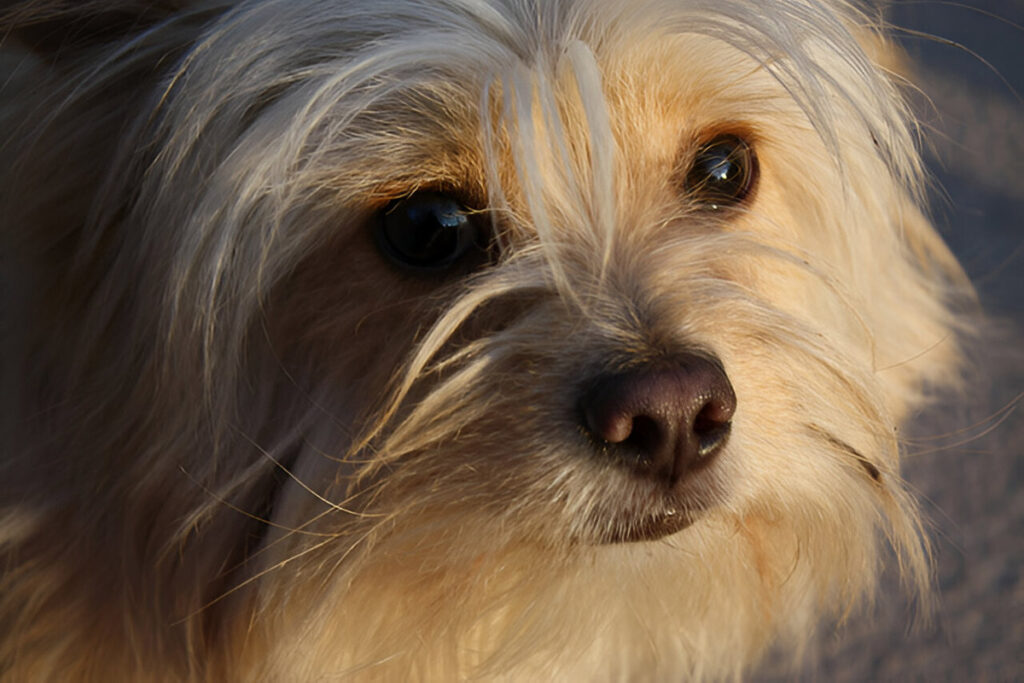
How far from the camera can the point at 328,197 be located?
1.22 metres

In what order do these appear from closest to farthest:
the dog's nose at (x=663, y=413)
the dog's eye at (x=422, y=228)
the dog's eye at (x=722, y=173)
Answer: the dog's nose at (x=663, y=413)
the dog's eye at (x=422, y=228)
the dog's eye at (x=722, y=173)

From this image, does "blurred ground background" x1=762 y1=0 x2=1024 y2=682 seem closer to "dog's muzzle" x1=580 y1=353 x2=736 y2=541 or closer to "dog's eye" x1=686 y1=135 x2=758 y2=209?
"dog's eye" x1=686 y1=135 x2=758 y2=209

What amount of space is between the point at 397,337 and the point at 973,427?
136 centimetres

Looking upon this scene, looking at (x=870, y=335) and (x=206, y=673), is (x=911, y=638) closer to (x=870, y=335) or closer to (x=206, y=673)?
(x=870, y=335)

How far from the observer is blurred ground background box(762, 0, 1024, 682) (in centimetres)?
193

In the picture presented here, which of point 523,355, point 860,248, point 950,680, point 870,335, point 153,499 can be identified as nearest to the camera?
point 523,355

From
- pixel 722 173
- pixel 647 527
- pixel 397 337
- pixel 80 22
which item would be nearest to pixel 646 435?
pixel 647 527

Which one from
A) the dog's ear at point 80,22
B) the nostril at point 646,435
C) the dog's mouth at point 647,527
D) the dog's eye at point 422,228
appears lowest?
the dog's mouth at point 647,527

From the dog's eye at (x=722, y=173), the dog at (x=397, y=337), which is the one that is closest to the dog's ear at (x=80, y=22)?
the dog at (x=397, y=337)

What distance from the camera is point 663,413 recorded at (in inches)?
43.2

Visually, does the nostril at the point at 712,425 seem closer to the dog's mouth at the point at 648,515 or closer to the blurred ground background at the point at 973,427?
the dog's mouth at the point at 648,515

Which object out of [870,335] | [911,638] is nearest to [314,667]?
[870,335]

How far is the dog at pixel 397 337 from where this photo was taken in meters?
1.17

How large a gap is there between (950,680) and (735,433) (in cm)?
98
